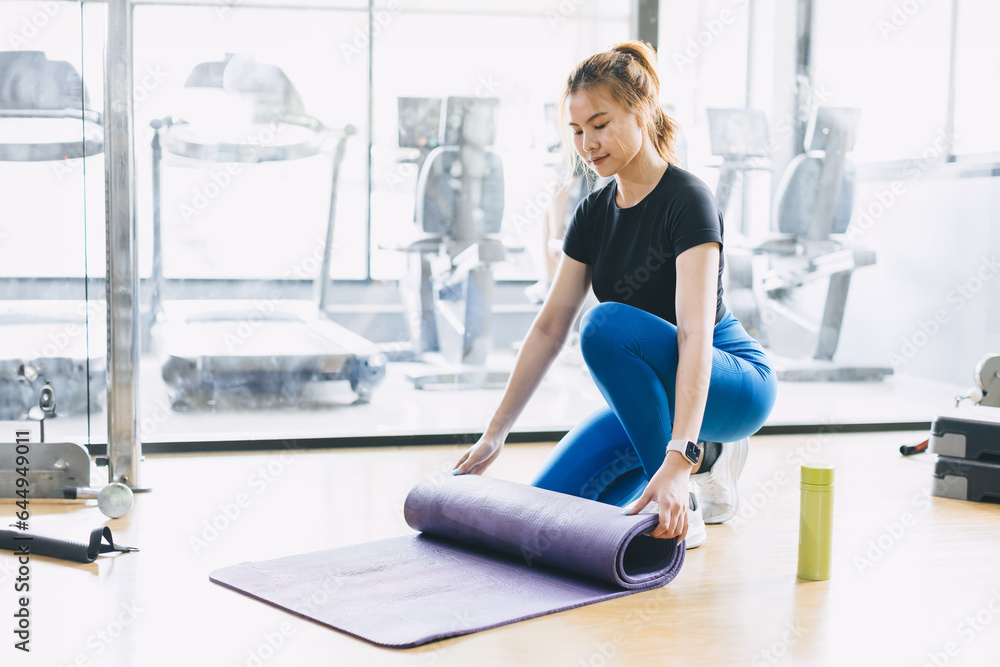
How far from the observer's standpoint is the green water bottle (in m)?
1.87

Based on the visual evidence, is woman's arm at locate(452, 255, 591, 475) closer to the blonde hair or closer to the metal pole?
the blonde hair

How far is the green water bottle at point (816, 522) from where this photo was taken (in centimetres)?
187

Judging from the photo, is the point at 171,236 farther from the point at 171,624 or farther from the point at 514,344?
the point at 171,624

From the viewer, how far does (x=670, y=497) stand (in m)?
1.70

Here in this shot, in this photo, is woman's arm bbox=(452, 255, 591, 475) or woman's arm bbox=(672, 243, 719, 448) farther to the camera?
woman's arm bbox=(452, 255, 591, 475)

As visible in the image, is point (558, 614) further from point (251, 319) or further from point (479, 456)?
point (251, 319)

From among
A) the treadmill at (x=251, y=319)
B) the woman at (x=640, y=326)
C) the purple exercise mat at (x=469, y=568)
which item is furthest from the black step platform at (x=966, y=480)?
the treadmill at (x=251, y=319)

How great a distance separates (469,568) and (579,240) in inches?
29.4

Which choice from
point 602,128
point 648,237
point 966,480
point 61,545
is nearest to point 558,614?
point 648,237

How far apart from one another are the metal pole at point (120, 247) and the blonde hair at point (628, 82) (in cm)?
124

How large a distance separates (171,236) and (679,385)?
1.96 metres

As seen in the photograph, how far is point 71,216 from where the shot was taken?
281 centimetres

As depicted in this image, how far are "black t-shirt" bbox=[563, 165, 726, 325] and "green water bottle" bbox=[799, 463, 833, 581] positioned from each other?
0.39 m

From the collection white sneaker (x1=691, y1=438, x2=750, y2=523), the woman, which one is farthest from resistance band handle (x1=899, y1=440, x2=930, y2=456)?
the woman
